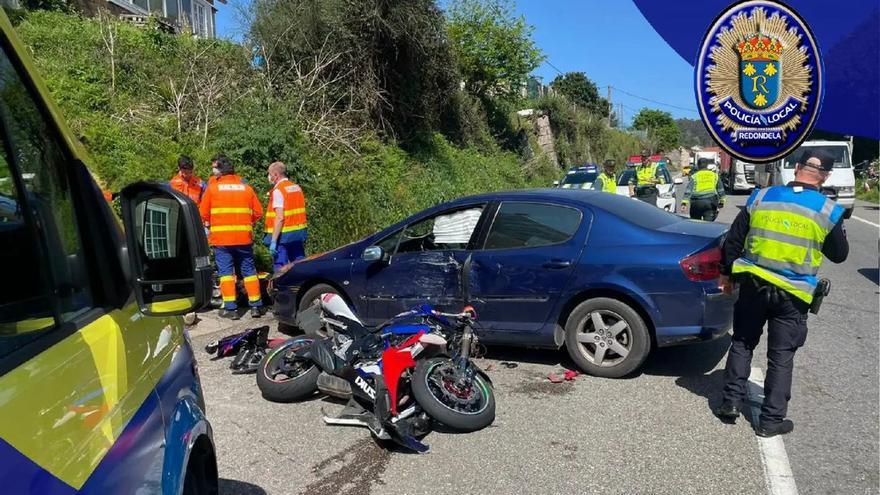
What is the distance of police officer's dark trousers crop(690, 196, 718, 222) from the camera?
1103 centimetres

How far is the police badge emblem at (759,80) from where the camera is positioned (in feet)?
6.44

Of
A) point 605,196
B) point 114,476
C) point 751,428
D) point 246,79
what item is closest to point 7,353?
point 114,476

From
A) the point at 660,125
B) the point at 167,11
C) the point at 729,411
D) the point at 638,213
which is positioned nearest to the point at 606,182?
the point at 638,213

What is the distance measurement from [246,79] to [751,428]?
12052 mm

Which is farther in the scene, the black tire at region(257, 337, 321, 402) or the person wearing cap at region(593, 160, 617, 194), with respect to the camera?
the person wearing cap at region(593, 160, 617, 194)

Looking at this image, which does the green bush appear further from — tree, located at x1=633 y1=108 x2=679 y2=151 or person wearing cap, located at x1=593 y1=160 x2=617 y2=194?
tree, located at x1=633 y1=108 x2=679 y2=151

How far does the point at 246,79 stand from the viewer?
1350cm

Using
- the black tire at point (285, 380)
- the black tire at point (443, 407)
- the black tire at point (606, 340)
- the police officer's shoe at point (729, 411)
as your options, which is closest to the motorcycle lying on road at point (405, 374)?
the black tire at point (443, 407)

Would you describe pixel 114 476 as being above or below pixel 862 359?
above

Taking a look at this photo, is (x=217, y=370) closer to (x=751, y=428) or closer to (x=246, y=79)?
(x=751, y=428)

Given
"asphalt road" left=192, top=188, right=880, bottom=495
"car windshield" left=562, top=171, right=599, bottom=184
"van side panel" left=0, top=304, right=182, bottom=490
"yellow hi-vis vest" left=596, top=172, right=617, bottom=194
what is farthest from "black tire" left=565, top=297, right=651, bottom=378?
"car windshield" left=562, top=171, right=599, bottom=184

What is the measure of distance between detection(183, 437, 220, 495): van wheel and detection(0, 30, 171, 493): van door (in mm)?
341

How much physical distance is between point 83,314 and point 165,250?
1.12ft

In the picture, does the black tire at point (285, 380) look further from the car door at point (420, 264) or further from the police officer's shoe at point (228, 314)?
the police officer's shoe at point (228, 314)
